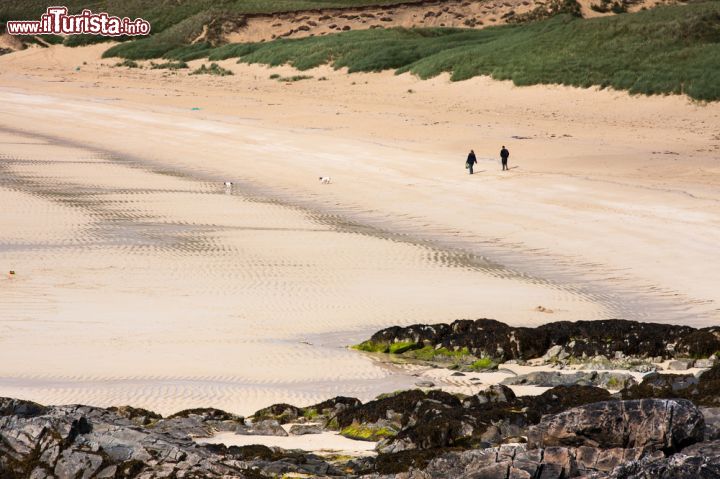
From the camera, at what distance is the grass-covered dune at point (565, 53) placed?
50000 mm

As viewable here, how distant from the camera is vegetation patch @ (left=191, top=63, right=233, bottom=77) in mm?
69750

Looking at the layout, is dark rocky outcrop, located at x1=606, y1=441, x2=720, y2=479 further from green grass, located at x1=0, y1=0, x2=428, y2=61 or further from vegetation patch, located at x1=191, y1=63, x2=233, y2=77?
green grass, located at x1=0, y1=0, x2=428, y2=61

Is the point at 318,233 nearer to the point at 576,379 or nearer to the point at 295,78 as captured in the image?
the point at 576,379

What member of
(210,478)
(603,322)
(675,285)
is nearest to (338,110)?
(675,285)

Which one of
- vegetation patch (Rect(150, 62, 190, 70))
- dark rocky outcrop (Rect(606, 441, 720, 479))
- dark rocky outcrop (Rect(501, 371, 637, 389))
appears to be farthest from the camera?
vegetation patch (Rect(150, 62, 190, 70))

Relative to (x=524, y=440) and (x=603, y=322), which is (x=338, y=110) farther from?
(x=524, y=440)

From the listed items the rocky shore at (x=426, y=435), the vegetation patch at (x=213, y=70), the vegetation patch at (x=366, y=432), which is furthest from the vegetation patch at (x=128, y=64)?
the vegetation patch at (x=366, y=432)

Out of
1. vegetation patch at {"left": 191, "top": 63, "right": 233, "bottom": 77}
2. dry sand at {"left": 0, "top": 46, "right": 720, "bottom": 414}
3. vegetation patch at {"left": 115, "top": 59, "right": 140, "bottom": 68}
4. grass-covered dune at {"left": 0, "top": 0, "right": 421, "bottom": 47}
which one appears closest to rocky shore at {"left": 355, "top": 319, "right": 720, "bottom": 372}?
dry sand at {"left": 0, "top": 46, "right": 720, "bottom": 414}

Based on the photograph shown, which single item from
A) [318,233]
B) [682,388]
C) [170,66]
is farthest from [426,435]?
[170,66]

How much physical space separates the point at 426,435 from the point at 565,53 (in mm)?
48523

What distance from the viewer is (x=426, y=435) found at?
10148 millimetres

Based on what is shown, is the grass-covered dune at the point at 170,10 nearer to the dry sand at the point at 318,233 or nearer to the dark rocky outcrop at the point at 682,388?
the dry sand at the point at 318,233

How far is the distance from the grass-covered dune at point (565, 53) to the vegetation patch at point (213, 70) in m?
2.01

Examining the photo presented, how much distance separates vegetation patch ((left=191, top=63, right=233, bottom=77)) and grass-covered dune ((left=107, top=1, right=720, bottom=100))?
201 cm
